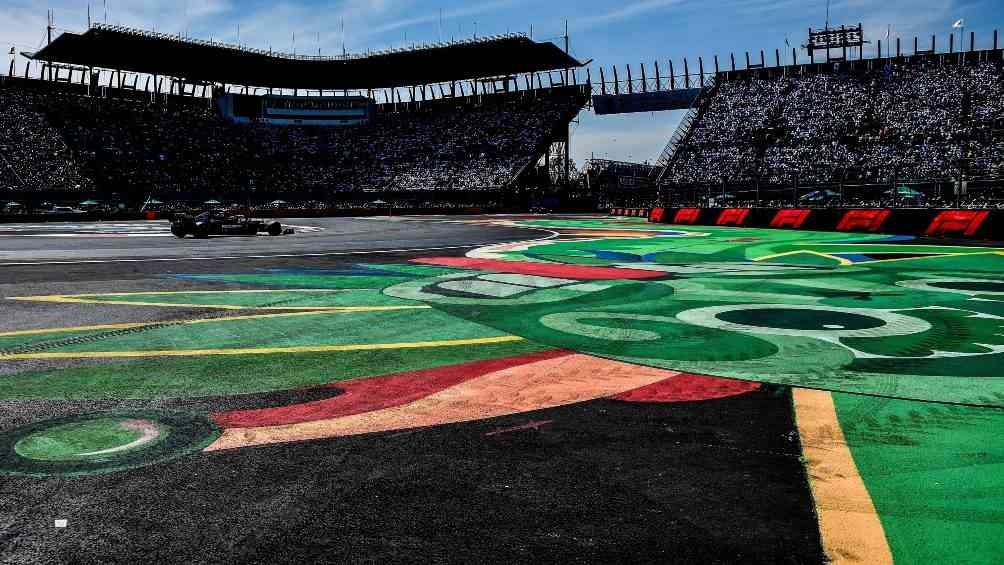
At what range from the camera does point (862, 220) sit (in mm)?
23688

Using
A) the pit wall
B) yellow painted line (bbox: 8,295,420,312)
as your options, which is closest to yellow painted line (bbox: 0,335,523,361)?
yellow painted line (bbox: 8,295,420,312)

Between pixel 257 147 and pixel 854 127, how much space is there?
177 feet

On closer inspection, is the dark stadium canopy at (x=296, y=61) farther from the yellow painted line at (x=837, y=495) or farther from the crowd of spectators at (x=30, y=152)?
the yellow painted line at (x=837, y=495)

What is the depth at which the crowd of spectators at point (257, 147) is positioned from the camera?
201ft

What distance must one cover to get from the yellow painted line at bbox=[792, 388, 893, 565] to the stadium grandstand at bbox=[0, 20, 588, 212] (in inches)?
2314

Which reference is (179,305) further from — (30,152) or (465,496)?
(30,152)

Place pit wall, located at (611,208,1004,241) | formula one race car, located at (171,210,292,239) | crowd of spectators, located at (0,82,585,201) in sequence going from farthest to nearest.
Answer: crowd of spectators, located at (0,82,585,201) → formula one race car, located at (171,210,292,239) → pit wall, located at (611,208,1004,241)

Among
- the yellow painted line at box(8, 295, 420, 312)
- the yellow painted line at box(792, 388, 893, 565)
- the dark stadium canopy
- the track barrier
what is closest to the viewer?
the yellow painted line at box(792, 388, 893, 565)

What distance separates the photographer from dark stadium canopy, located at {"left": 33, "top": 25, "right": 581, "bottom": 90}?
65125 mm

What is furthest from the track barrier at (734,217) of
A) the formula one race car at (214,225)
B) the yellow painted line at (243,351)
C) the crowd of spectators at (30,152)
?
the crowd of spectators at (30,152)

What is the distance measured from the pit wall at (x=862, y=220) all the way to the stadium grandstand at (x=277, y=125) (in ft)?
110

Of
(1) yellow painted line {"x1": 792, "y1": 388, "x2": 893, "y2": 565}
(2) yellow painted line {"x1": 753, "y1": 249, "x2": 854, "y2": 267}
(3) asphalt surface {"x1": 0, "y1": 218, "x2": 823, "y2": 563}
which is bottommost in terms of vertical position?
(1) yellow painted line {"x1": 792, "y1": 388, "x2": 893, "y2": 565}

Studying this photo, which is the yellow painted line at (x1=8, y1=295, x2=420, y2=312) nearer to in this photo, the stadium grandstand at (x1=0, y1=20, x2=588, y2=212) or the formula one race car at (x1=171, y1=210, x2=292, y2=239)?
the formula one race car at (x1=171, y1=210, x2=292, y2=239)

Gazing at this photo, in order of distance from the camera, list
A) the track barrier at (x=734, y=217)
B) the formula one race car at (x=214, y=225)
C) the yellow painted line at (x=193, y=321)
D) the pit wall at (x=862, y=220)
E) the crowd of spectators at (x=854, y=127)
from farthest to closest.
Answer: the crowd of spectators at (x=854, y=127), the track barrier at (x=734, y=217), the formula one race car at (x=214, y=225), the pit wall at (x=862, y=220), the yellow painted line at (x=193, y=321)
